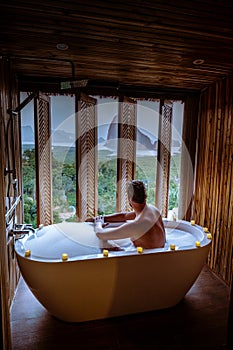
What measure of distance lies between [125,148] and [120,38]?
1616mm

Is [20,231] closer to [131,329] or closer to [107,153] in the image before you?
[131,329]

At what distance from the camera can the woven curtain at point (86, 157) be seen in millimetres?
3055

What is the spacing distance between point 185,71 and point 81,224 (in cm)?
210

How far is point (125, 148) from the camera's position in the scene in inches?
127

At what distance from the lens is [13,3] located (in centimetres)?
136

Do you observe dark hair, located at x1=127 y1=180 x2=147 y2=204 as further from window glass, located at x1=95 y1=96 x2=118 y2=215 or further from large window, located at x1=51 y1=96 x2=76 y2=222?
large window, located at x1=51 y1=96 x2=76 y2=222

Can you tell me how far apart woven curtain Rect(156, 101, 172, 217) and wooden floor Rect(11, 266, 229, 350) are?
1410 mm

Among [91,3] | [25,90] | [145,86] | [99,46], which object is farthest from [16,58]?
[145,86]

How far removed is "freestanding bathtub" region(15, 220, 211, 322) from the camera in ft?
6.25

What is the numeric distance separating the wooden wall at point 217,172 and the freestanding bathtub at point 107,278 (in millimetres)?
553

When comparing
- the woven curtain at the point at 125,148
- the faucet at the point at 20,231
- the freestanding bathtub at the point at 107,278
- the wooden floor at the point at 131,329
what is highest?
the woven curtain at the point at 125,148

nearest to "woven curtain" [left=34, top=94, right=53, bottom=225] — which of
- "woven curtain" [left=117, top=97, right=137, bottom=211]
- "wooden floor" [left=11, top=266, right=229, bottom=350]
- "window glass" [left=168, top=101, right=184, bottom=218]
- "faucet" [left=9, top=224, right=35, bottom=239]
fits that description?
"faucet" [left=9, top=224, right=35, bottom=239]

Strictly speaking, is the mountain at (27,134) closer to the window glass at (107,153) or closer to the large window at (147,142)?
the window glass at (107,153)

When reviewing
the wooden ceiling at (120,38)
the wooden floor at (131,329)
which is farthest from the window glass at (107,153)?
the wooden floor at (131,329)
